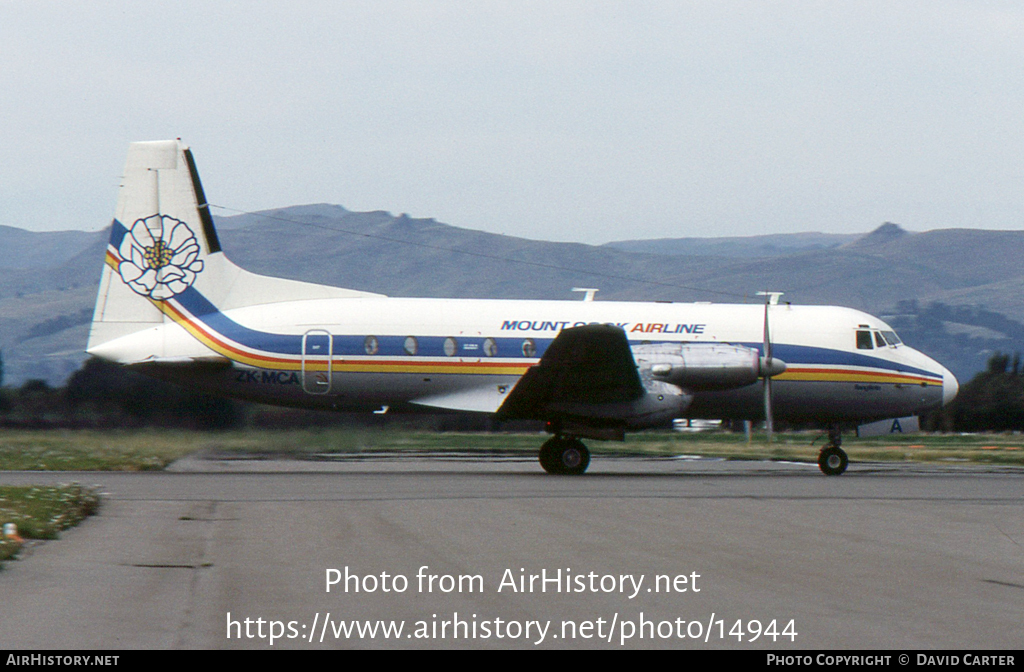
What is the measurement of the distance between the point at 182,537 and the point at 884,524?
8.32 metres

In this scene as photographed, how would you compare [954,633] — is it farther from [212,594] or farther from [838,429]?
[838,429]

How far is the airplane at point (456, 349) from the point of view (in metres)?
22.8

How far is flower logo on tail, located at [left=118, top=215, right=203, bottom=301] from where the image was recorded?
23891 millimetres

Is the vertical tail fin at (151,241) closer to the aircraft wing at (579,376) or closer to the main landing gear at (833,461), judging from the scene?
the aircraft wing at (579,376)

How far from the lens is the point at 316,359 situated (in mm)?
23016

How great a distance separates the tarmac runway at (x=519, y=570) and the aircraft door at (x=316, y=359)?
437 cm

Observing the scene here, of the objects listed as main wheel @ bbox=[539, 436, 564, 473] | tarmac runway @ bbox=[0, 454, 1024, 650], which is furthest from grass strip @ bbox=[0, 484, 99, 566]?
main wheel @ bbox=[539, 436, 564, 473]

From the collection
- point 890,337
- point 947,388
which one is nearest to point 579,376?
point 890,337

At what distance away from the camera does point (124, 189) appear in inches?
955

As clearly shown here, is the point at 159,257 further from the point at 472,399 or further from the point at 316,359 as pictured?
the point at 472,399

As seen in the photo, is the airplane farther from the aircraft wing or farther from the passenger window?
the passenger window

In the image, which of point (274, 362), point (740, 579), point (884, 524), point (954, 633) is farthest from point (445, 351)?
point (954, 633)

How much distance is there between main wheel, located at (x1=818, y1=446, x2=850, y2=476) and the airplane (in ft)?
0.15

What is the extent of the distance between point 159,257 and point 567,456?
30.6ft
